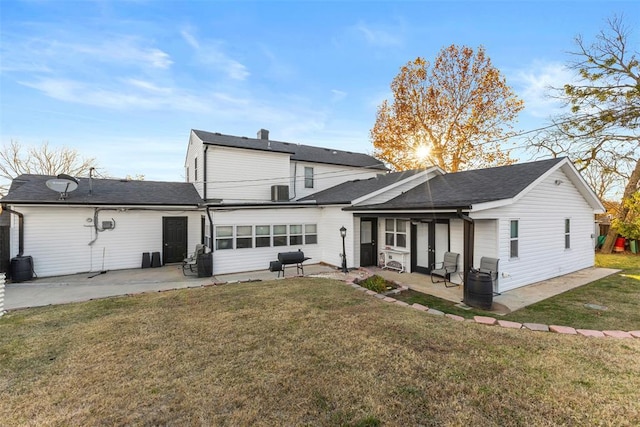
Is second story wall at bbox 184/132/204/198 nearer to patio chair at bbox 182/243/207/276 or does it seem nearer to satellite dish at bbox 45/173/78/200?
patio chair at bbox 182/243/207/276

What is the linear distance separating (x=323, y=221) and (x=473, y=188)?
19.1 ft

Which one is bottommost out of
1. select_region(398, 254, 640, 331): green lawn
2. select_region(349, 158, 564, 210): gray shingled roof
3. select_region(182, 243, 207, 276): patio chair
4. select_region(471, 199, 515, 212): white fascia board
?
select_region(398, 254, 640, 331): green lawn

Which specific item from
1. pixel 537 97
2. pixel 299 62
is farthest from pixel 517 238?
pixel 537 97

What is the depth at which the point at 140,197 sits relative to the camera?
452 inches

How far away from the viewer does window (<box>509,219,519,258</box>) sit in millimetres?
7870

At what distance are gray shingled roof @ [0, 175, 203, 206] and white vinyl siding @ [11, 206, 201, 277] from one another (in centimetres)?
44

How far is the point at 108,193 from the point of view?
11.4 m

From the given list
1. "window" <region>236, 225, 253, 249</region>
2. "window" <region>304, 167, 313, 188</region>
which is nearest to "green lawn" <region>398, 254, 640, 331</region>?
"window" <region>236, 225, 253, 249</region>

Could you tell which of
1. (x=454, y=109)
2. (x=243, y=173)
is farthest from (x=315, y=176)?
(x=454, y=109)

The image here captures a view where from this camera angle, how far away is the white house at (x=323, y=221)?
26.5ft

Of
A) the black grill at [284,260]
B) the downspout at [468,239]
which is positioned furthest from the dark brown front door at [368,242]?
the downspout at [468,239]

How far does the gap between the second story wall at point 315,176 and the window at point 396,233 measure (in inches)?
262

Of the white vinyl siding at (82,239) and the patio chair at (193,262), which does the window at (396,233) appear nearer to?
the patio chair at (193,262)

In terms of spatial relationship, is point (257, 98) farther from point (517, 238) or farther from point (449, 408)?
point (449, 408)
